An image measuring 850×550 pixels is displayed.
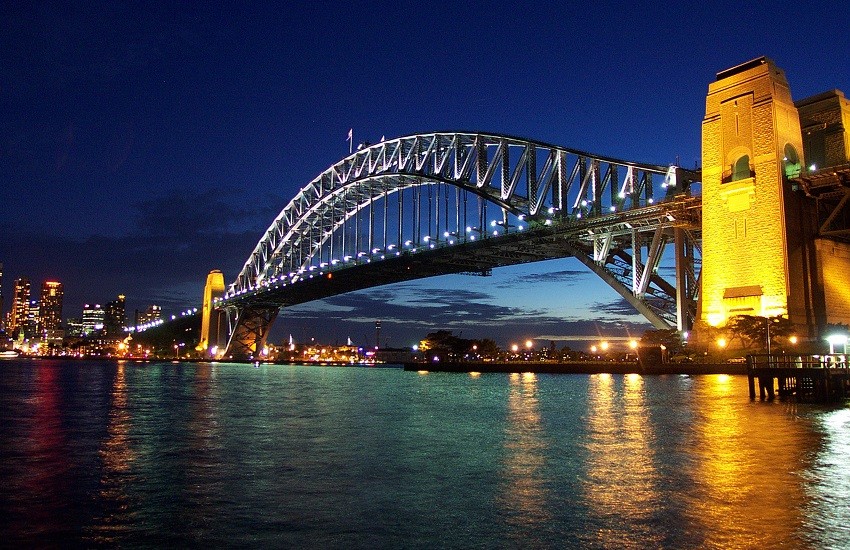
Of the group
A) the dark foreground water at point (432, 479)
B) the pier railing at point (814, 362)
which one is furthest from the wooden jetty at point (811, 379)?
the dark foreground water at point (432, 479)

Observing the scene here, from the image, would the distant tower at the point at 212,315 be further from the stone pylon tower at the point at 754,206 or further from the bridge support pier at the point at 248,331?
the stone pylon tower at the point at 754,206

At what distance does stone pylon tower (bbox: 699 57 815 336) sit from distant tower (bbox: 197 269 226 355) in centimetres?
9157

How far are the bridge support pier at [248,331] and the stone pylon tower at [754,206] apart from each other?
7923cm

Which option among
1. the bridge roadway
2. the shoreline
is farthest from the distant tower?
the shoreline

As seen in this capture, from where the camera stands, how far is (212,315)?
123 metres

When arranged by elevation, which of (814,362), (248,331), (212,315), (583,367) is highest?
(212,315)

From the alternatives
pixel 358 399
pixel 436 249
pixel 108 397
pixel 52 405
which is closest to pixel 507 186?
pixel 436 249

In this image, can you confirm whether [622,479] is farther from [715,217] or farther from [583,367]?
[583,367]

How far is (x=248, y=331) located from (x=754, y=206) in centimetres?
8885

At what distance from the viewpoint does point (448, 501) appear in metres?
11.6

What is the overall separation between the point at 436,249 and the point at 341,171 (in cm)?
2796

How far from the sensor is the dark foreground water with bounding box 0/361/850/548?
971cm

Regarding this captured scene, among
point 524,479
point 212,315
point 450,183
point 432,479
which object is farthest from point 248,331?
point 524,479

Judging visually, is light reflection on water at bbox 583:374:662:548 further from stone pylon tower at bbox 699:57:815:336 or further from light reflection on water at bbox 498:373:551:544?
stone pylon tower at bbox 699:57:815:336
